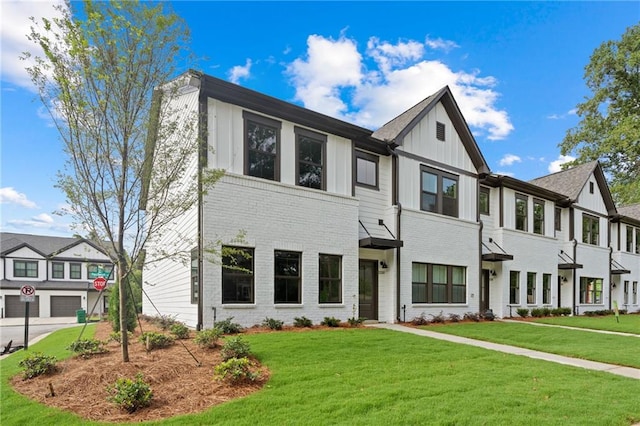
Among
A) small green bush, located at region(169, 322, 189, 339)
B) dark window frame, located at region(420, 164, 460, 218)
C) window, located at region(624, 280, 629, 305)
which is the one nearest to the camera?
small green bush, located at region(169, 322, 189, 339)

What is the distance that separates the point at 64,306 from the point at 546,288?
41350mm

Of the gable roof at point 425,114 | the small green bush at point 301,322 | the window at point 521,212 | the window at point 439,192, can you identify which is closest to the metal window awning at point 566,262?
the window at point 521,212

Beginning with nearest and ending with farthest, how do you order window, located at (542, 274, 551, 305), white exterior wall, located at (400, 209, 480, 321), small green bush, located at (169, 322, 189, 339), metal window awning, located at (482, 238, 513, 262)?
1. small green bush, located at (169, 322, 189, 339)
2. white exterior wall, located at (400, 209, 480, 321)
3. metal window awning, located at (482, 238, 513, 262)
4. window, located at (542, 274, 551, 305)

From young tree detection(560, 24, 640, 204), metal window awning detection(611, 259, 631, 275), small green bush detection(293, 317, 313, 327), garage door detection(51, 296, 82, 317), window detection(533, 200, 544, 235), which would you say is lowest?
garage door detection(51, 296, 82, 317)

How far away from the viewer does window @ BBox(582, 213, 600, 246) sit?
2631 centimetres

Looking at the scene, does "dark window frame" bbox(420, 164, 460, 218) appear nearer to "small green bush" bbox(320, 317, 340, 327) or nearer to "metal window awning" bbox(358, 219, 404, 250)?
"metal window awning" bbox(358, 219, 404, 250)

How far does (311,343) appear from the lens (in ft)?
31.4

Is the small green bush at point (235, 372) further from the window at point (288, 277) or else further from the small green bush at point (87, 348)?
the window at point (288, 277)

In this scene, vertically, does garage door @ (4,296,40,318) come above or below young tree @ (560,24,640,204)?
below

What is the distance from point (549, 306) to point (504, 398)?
19.7m

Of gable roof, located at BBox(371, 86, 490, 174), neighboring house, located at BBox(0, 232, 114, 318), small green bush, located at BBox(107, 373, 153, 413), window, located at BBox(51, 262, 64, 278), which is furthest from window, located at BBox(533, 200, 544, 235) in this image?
window, located at BBox(51, 262, 64, 278)

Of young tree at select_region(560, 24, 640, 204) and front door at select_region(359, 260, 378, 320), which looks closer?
front door at select_region(359, 260, 378, 320)

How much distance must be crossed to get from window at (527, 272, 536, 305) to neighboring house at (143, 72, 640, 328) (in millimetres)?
66

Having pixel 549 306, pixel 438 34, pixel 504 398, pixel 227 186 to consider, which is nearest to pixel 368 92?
pixel 438 34
